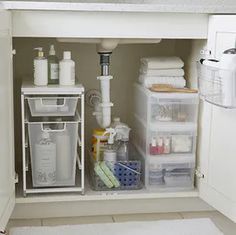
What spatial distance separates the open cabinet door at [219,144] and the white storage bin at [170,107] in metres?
0.06

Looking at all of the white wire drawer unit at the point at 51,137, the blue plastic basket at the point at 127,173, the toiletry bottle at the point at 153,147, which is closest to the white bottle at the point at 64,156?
the white wire drawer unit at the point at 51,137

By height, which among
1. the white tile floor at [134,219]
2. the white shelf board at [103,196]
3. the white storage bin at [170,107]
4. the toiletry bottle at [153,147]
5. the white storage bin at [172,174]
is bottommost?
the white tile floor at [134,219]

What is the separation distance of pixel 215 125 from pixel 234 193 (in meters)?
0.27

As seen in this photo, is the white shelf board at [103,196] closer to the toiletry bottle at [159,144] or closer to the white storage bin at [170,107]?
the toiletry bottle at [159,144]

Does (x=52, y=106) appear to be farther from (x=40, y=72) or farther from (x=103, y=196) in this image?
(x=103, y=196)

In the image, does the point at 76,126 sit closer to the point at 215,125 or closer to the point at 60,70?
the point at 60,70

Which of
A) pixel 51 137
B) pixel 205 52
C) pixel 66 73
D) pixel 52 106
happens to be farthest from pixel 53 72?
pixel 205 52

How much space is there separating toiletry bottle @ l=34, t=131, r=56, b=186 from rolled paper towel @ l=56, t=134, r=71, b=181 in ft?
0.12

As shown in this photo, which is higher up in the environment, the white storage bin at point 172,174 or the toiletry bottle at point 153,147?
the toiletry bottle at point 153,147

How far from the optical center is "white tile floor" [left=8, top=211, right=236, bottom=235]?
195 cm

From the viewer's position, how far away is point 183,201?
211 cm

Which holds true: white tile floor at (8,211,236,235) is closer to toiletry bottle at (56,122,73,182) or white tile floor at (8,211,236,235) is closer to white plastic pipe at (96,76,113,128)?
toiletry bottle at (56,122,73,182)

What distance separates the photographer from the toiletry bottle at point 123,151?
2125 mm

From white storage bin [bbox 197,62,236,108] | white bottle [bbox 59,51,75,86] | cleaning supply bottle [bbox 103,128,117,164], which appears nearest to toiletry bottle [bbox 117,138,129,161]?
cleaning supply bottle [bbox 103,128,117,164]
